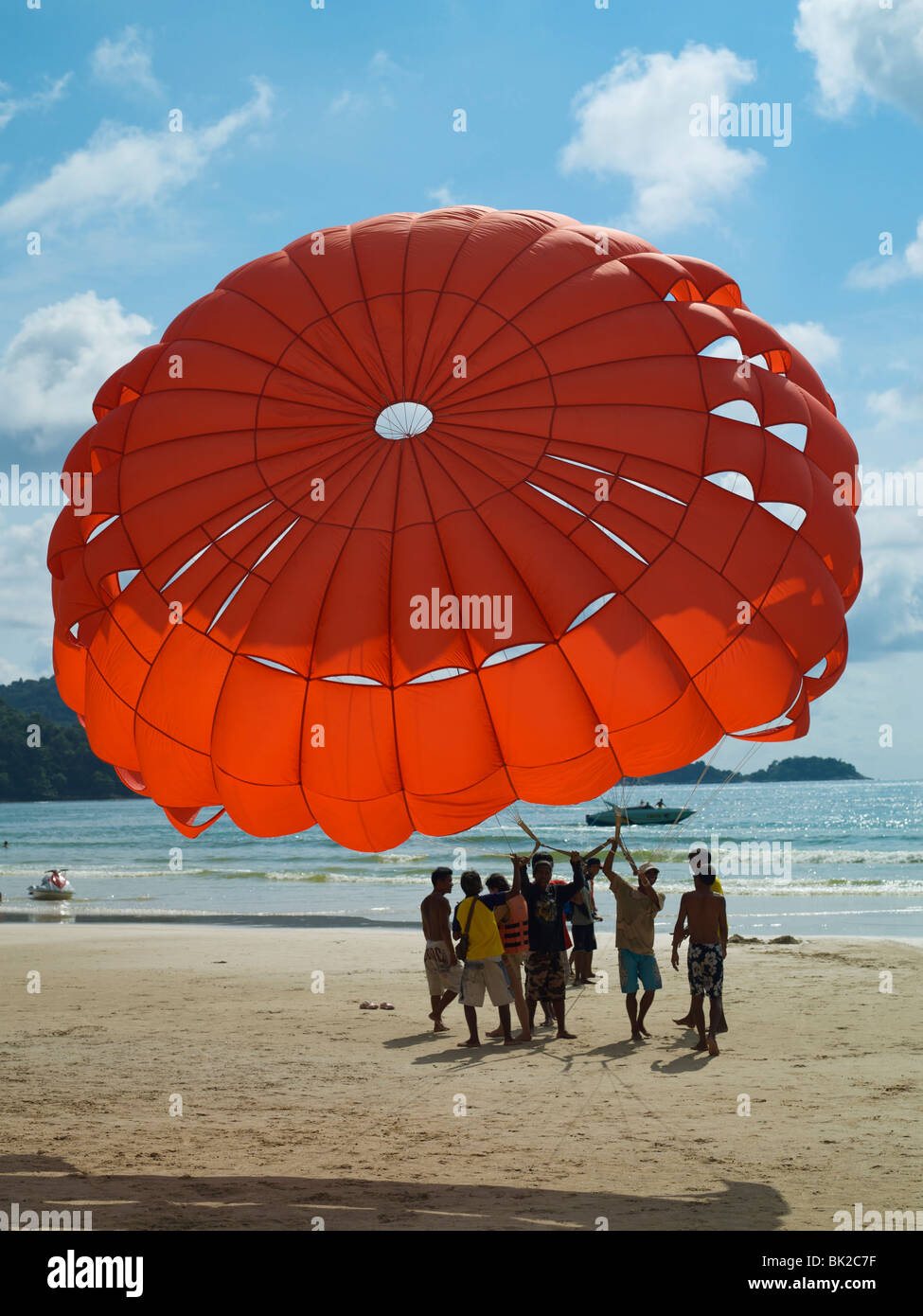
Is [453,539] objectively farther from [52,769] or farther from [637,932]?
[52,769]

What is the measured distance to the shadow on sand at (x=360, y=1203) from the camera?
5.98 meters

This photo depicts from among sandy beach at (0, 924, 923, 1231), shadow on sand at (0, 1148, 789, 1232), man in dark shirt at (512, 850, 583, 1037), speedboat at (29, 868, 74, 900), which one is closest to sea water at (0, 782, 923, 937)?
speedboat at (29, 868, 74, 900)

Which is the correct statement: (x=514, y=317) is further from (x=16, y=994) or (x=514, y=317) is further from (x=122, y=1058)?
(x=16, y=994)

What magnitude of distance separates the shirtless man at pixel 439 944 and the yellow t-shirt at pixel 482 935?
648 millimetres

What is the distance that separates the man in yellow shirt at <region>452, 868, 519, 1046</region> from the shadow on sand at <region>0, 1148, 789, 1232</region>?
3.43 metres

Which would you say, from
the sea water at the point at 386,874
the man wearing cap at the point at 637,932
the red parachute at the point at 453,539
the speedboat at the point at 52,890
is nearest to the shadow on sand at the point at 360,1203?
the red parachute at the point at 453,539

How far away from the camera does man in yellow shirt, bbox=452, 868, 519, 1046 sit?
33.9ft

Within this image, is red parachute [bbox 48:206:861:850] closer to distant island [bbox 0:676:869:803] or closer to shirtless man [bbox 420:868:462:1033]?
shirtless man [bbox 420:868:462:1033]

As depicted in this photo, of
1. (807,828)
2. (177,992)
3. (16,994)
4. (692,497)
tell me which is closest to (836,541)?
(692,497)

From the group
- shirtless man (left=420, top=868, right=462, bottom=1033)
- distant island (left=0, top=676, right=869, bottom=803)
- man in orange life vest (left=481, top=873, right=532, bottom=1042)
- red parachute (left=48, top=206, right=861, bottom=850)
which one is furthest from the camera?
distant island (left=0, top=676, right=869, bottom=803)

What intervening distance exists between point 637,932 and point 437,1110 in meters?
2.97

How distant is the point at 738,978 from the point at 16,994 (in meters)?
8.81

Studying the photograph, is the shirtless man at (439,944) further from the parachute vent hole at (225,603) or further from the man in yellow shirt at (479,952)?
the parachute vent hole at (225,603)
